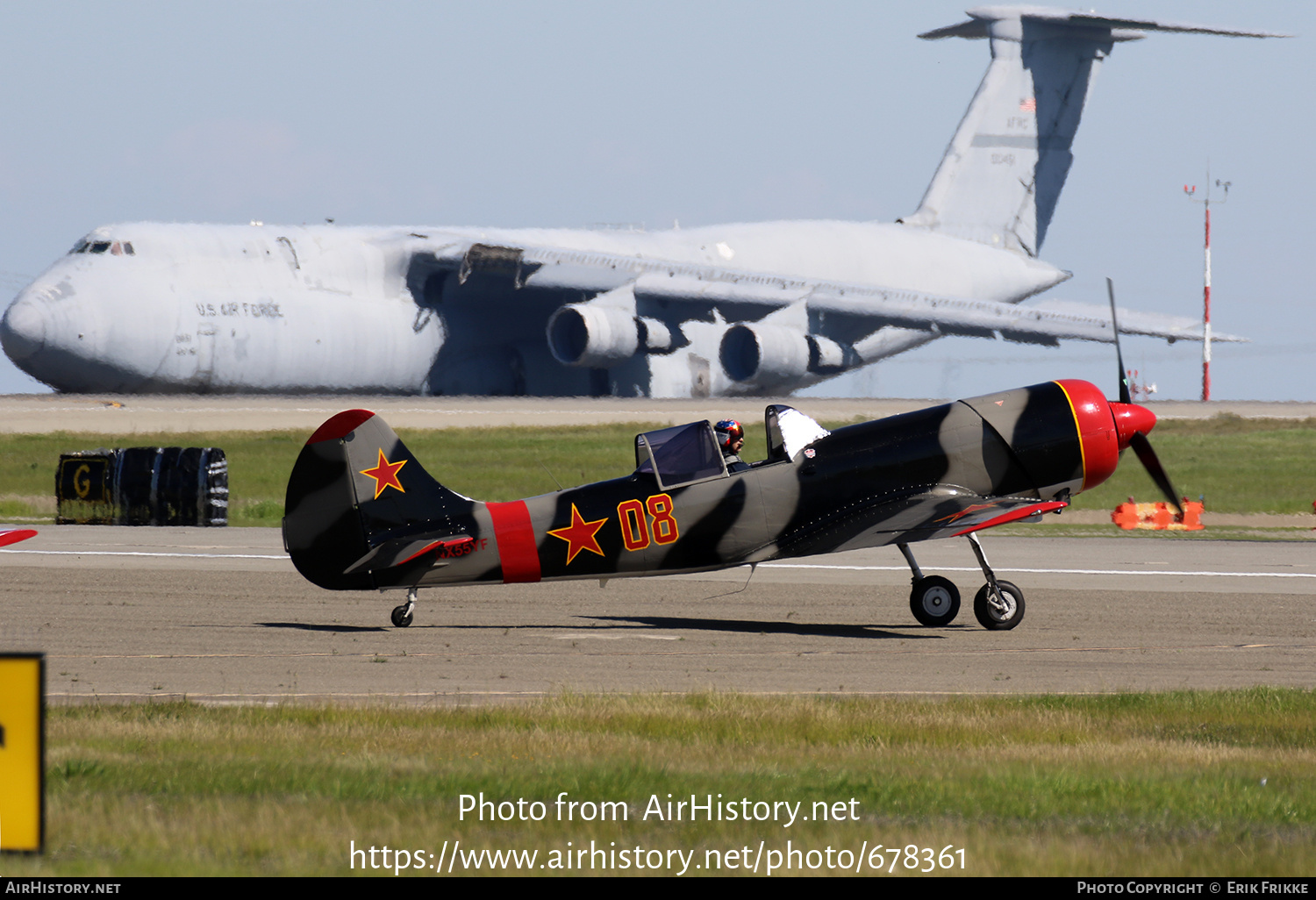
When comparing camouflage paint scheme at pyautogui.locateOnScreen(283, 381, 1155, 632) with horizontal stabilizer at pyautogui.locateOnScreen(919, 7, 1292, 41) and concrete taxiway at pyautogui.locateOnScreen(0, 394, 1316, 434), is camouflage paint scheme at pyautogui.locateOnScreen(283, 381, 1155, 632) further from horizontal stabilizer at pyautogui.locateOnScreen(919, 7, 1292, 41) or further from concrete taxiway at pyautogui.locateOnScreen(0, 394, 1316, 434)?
horizontal stabilizer at pyautogui.locateOnScreen(919, 7, 1292, 41)

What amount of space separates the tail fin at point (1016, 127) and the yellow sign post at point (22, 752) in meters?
66.2

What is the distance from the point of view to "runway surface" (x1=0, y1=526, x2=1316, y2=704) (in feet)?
39.5

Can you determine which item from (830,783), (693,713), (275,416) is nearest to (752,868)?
(830,783)

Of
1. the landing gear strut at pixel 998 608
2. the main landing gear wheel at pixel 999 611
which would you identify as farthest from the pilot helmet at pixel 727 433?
the main landing gear wheel at pixel 999 611

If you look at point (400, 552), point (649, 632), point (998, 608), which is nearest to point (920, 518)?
point (998, 608)

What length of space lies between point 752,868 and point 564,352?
4614cm

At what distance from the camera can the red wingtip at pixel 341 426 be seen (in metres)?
14.7

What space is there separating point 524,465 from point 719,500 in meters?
24.6

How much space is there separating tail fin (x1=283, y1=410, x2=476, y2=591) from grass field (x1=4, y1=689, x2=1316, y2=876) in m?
4.20

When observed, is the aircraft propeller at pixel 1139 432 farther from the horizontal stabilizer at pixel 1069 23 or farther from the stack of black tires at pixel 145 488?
the horizontal stabilizer at pixel 1069 23

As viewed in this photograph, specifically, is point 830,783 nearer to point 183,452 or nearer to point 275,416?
point 183,452

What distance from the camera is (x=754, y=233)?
63.1 metres

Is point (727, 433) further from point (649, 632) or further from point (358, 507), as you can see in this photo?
point (358, 507)

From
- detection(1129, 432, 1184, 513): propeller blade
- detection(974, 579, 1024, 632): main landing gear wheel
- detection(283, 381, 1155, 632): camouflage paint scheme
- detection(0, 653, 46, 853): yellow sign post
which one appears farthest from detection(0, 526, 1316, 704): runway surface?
detection(0, 653, 46, 853): yellow sign post
